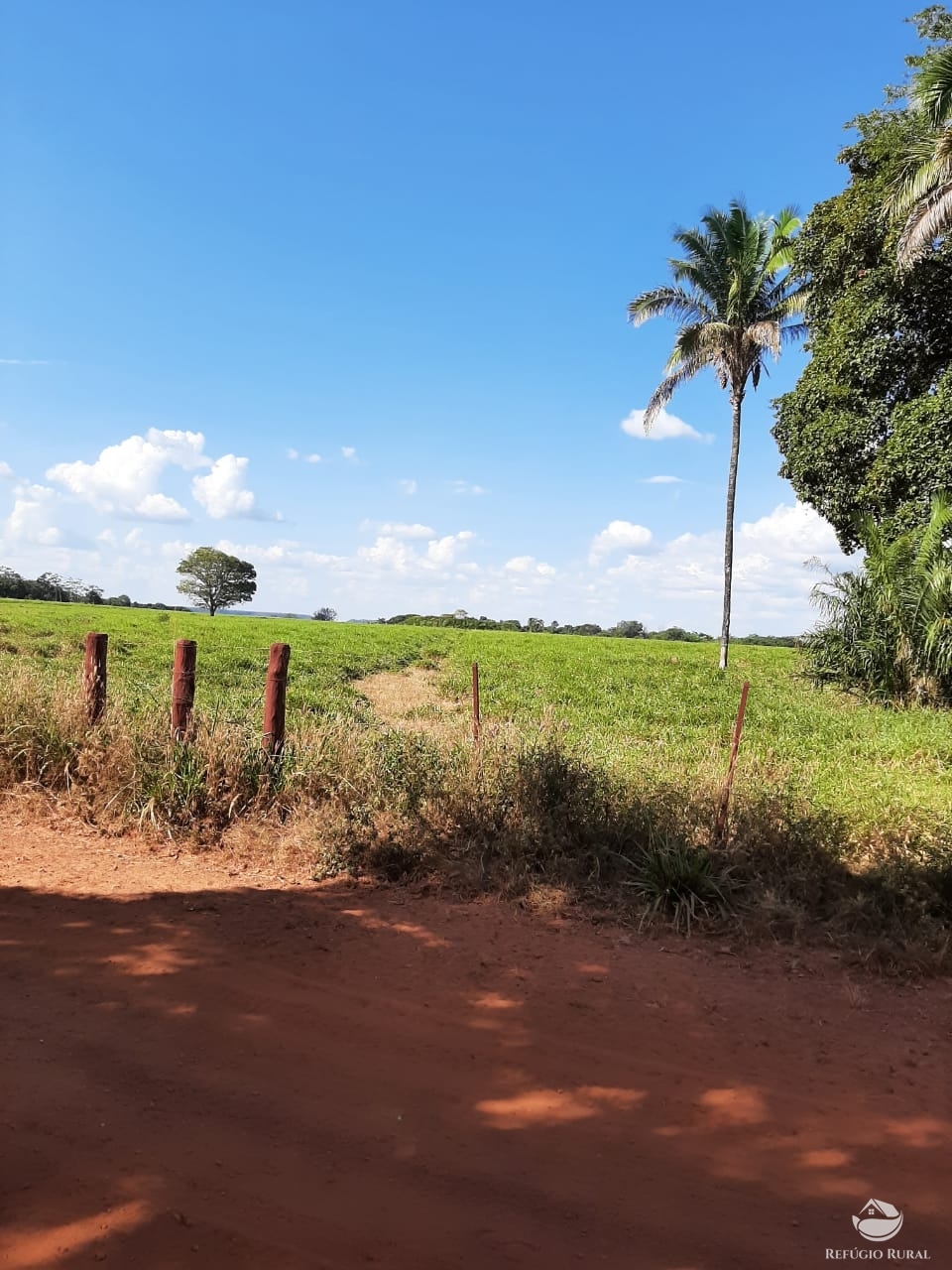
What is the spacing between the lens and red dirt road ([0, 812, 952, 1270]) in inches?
95.2

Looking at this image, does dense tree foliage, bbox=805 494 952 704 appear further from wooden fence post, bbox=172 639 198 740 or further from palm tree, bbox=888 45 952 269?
wooden fence post, bbox=172 639 198 740

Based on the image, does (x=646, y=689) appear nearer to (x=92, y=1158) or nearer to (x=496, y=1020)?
(x=496, y=1020)

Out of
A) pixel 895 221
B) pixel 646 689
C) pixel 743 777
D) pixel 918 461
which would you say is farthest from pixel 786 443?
pixel 743 777

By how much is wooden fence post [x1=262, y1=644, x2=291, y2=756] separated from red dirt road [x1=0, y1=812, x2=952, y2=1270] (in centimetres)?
185

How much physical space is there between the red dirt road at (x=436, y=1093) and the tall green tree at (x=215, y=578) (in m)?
81.5

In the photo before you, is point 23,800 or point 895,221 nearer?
point 23,800

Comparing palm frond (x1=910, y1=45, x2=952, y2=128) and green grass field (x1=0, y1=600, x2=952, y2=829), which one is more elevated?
palm frond (x1=910, y1=45, x2=952, y2=128)

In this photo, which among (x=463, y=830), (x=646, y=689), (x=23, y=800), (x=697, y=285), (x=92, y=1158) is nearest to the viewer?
(x=92, y=1158)

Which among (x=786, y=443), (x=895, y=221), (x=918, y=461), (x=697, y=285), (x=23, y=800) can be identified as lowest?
(x=23, y=800)

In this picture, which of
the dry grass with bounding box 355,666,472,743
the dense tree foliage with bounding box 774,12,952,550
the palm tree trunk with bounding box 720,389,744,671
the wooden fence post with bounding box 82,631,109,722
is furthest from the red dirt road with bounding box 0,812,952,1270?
the palm tree trunk with bounding box 720,389,744,671

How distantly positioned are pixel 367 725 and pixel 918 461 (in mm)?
16921

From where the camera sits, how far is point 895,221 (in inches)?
727

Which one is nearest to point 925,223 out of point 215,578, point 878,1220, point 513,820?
point 513,820

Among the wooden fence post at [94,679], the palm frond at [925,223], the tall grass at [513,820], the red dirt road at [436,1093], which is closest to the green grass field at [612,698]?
the wooden fence post at [94,679]
